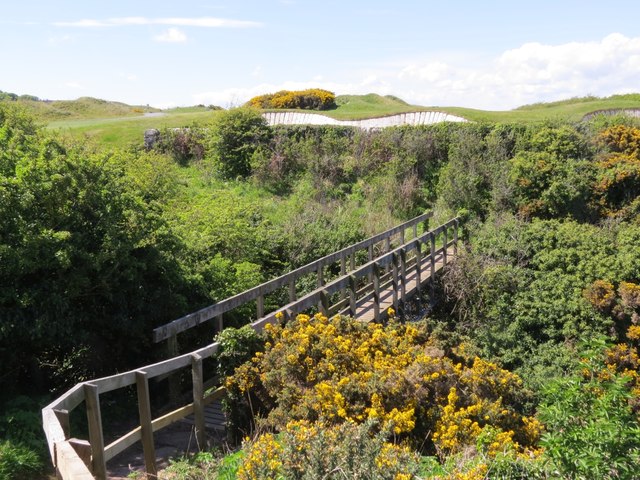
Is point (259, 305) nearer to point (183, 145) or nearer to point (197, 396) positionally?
point (197, 396)

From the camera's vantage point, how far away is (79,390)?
5293 mm

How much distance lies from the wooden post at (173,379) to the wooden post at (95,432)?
236cm

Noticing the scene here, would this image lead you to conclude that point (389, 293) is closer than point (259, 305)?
No

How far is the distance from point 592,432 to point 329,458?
6.25ft

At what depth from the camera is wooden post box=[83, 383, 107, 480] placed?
526 cm

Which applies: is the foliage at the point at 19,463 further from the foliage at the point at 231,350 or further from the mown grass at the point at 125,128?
the mown grass at the point at 125,128

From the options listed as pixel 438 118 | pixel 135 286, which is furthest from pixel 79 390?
pixel 438 118

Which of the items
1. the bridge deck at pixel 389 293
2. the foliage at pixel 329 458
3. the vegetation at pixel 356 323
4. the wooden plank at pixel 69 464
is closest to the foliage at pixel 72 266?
the vegetation at pixel 356 323

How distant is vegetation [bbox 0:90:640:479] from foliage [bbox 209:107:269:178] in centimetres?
649

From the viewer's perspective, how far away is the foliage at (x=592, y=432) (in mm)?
4133

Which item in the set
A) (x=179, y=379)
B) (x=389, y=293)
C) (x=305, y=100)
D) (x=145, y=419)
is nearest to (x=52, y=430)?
(x=145, y=419)

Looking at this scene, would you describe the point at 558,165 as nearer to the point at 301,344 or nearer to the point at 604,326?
the point at 604,326

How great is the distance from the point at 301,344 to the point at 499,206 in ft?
42.3

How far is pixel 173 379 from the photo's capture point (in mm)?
7984
